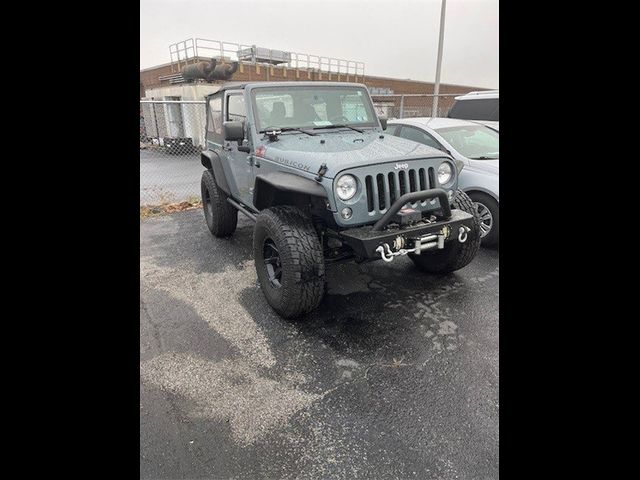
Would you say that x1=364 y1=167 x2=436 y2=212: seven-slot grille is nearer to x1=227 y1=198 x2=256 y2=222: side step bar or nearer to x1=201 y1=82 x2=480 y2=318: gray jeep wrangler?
x1=201 y1=82 x2=480 y2=318: gray jeep wrangler

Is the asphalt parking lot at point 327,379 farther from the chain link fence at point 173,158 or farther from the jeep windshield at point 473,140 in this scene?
the chain link fence at point 173,158

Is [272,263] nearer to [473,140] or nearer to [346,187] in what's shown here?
[346,187]

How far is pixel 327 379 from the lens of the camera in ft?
8.64

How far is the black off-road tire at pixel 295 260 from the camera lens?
3045mm

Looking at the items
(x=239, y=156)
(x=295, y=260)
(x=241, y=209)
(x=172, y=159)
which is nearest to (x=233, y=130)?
(x=239, y=156)

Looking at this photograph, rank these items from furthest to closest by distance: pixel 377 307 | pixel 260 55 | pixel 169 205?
pixel 260 55, pixel 169 205, pixel 377 307

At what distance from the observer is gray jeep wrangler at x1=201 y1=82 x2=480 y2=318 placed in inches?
117

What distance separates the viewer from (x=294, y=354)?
2.90 meters

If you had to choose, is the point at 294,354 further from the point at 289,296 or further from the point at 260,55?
the point at 260,55

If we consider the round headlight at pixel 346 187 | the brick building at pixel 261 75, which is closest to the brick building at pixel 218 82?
the brick building at pixel 261 75

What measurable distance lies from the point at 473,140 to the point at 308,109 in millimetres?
2708
